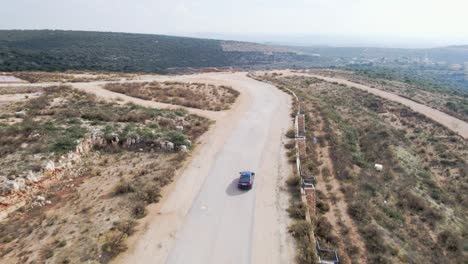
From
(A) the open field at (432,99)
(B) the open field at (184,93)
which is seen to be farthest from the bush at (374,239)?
(A) the open field at (432,99)

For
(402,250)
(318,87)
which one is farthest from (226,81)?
(402,250)

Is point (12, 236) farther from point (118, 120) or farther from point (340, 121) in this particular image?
point (340, 121)

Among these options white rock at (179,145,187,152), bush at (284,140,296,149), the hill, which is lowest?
white rock at (179,145,187,152)

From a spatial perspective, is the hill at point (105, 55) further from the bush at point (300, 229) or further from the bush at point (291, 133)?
the bush at point (300, 229)

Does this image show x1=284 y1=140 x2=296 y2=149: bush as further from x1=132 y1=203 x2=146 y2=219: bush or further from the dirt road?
x1=132 y1=203 x2=146 y2=219: bush

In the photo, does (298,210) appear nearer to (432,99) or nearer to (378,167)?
(378,167)

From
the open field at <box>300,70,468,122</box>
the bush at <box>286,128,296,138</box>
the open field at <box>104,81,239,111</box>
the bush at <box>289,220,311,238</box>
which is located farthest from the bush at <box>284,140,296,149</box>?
the open field at <box>300,70,468,122</box>

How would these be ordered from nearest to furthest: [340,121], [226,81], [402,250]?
[402,250], [340,121], [226,81]
